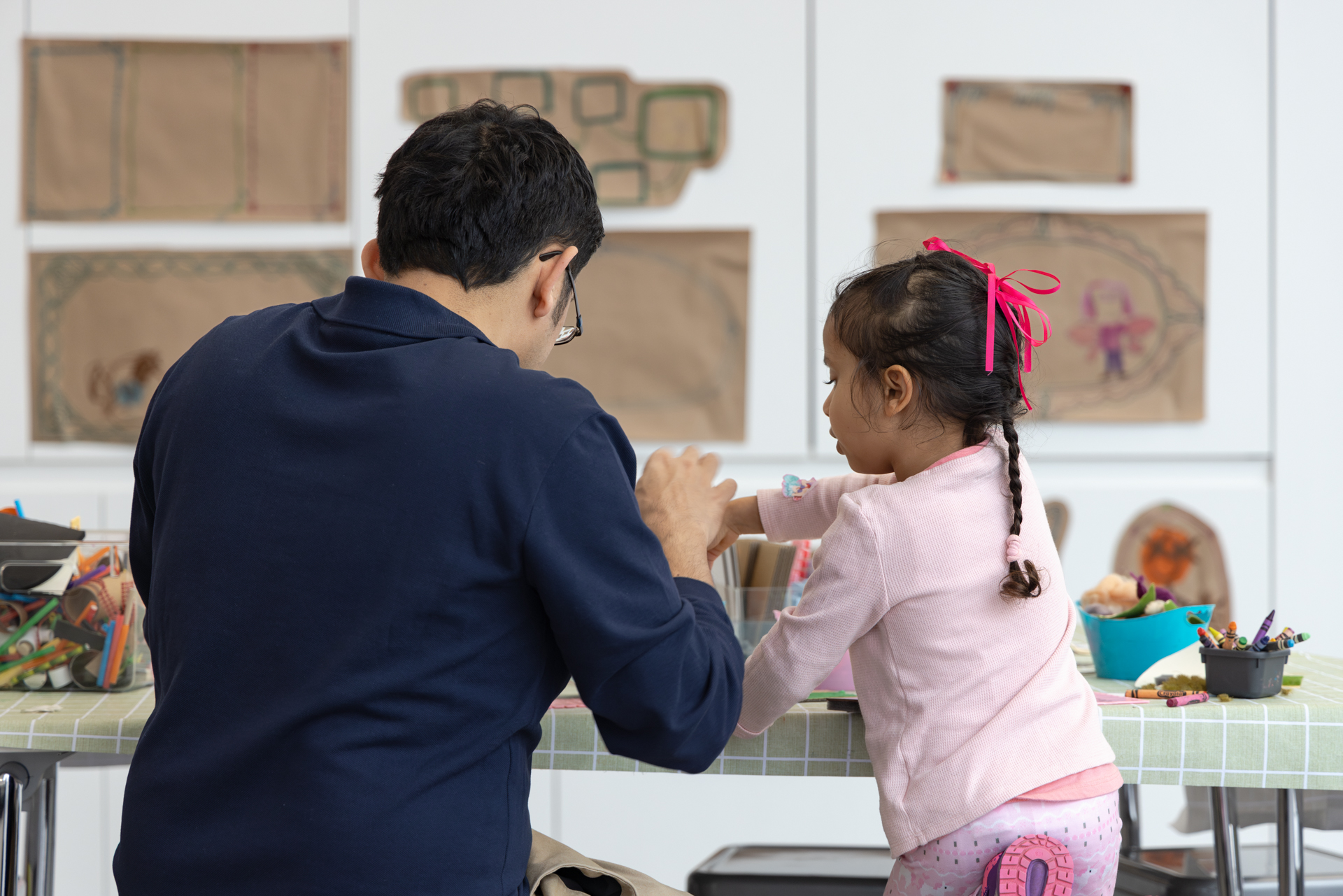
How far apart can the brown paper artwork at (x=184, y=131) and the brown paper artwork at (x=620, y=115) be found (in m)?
0.24

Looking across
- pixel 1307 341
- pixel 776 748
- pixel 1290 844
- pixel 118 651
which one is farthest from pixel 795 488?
pixel 1307 341

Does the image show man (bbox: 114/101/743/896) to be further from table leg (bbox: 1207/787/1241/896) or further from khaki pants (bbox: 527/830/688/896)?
table leg (bbox: 1207/787/1241/896)

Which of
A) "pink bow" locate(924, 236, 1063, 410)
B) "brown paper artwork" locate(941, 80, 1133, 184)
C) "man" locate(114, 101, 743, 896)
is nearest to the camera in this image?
"man" locate(114, 101, 743, 896)

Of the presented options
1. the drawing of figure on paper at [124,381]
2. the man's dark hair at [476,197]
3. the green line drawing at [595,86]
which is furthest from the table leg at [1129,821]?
the drawing of figure on paper at [124,381]

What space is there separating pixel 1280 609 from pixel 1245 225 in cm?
95

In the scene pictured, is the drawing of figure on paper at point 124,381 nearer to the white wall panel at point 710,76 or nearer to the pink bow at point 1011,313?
the white wall panel at point 710,76

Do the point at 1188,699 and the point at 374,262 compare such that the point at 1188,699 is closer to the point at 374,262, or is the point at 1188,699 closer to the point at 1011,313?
the point at 1011,313

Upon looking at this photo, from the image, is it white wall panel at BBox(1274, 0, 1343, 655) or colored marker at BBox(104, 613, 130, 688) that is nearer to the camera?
colored marker at BBox(104, 613, 130, 688)

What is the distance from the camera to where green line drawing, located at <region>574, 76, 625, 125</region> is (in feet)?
8.64

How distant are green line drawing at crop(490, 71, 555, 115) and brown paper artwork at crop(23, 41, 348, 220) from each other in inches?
14.5

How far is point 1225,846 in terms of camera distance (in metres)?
1.26

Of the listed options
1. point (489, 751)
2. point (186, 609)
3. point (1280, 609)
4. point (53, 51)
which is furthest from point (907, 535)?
point (53, 51)

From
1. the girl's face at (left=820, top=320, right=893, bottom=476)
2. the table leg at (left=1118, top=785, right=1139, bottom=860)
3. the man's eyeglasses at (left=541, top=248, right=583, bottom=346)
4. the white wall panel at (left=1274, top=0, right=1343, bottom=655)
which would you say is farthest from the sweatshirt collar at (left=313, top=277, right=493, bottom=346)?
the white wall panel at (left=1274, top=0, right=1343, bottom=655)

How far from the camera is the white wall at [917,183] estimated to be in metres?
2.62
